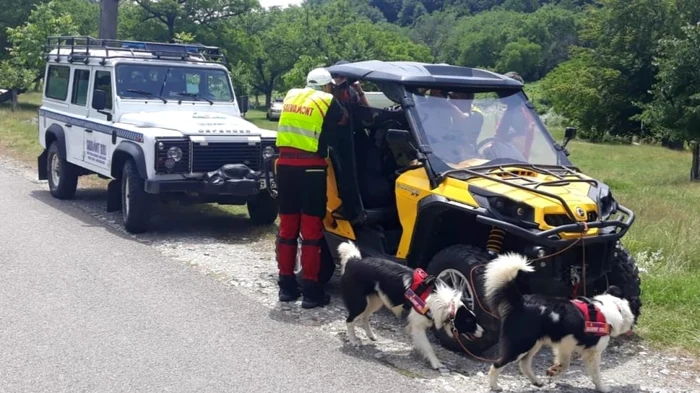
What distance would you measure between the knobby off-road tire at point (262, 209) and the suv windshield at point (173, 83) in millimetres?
1925

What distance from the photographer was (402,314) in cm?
630

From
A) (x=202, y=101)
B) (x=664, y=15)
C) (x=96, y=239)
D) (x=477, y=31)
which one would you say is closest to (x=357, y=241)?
(x=96, y=239)

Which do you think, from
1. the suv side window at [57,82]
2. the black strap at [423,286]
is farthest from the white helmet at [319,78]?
the suv side window at [57,82]

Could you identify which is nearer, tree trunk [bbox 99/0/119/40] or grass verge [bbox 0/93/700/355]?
grass verge [bbox 0/93/700/355]

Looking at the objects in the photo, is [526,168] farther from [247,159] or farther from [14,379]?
[247,159]

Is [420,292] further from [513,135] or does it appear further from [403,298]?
[513,135]

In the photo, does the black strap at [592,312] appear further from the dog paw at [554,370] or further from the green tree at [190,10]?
the green tree at [190,10]

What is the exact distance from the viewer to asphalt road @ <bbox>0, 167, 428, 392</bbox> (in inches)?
215

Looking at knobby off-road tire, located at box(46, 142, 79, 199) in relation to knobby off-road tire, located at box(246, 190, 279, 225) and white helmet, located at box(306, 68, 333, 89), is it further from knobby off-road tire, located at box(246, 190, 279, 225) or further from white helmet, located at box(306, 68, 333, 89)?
white helmet, located at box(306, 68, 333, 89)

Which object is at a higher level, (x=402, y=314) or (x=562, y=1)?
(x=562, y=1)

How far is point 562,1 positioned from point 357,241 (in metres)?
160

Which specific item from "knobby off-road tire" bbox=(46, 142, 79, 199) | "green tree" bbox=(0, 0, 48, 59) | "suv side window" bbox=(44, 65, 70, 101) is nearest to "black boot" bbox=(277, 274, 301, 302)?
"knobby off-road tire" bbox=(46, 142, 79, 199)

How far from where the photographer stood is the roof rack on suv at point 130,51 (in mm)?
12094

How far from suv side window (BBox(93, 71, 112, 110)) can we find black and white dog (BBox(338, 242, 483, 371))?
6229 millimetres
